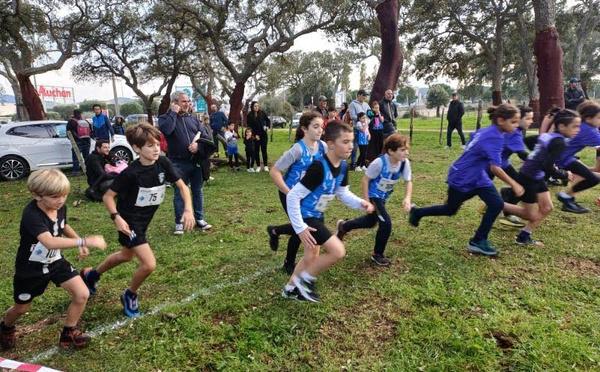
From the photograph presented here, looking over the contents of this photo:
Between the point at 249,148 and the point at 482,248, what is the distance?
8.06 m

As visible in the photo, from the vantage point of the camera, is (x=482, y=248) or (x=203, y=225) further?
(x=203, y=225)

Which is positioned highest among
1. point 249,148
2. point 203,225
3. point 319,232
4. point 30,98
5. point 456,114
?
point 30,98

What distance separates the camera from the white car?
11875 millimetres

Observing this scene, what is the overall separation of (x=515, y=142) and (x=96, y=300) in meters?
5.40

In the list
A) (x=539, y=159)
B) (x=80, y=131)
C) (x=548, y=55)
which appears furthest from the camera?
(x=548, y=55)

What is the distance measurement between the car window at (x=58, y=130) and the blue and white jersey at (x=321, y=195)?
1159 cm

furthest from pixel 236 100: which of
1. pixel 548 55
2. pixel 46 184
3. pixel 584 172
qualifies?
pixel 46 184

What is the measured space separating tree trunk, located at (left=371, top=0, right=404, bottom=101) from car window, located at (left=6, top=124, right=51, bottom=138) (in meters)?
9.49

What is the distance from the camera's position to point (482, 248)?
15.5ft

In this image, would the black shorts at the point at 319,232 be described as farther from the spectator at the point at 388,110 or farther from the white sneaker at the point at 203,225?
the spectator at the point at 388,110

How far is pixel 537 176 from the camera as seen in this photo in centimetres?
499

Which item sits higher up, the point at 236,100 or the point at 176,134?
the point at 236,100

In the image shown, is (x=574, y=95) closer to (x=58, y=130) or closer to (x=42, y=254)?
(x=42, y=254)

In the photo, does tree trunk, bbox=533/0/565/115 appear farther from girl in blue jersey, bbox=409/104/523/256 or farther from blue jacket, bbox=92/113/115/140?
blue jacket, bbox=92/113/115/140
